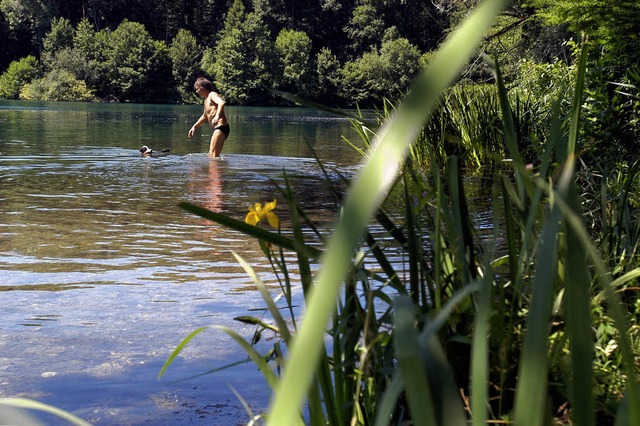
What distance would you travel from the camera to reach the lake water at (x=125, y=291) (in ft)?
10.6

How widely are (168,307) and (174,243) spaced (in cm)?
203

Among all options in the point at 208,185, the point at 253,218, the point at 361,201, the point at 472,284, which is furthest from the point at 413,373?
the point at 208,185

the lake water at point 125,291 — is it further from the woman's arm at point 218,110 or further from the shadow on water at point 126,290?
the woman's arm at point 218,110

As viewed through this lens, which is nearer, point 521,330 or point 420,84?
point 420,84

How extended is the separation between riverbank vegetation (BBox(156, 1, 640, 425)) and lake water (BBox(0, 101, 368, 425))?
16.7 inches

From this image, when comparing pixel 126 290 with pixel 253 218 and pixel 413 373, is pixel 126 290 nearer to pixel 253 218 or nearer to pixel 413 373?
pixel 253 218

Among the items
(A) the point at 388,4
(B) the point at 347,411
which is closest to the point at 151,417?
(B) the point at 347,411

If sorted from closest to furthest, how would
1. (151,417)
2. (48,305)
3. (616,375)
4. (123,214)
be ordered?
(616,375), (151,417), (48,305), (123,214)

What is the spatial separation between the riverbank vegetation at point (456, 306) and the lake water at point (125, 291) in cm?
43

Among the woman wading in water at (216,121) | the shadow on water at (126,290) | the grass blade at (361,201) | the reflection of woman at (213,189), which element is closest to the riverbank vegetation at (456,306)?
the grass blade at (361,201)

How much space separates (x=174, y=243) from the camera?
6.43 m

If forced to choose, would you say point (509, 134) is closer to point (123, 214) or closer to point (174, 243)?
point (174, 243)

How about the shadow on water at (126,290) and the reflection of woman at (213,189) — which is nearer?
the shadow on water at (126,290)

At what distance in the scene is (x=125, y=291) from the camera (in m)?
4.80
